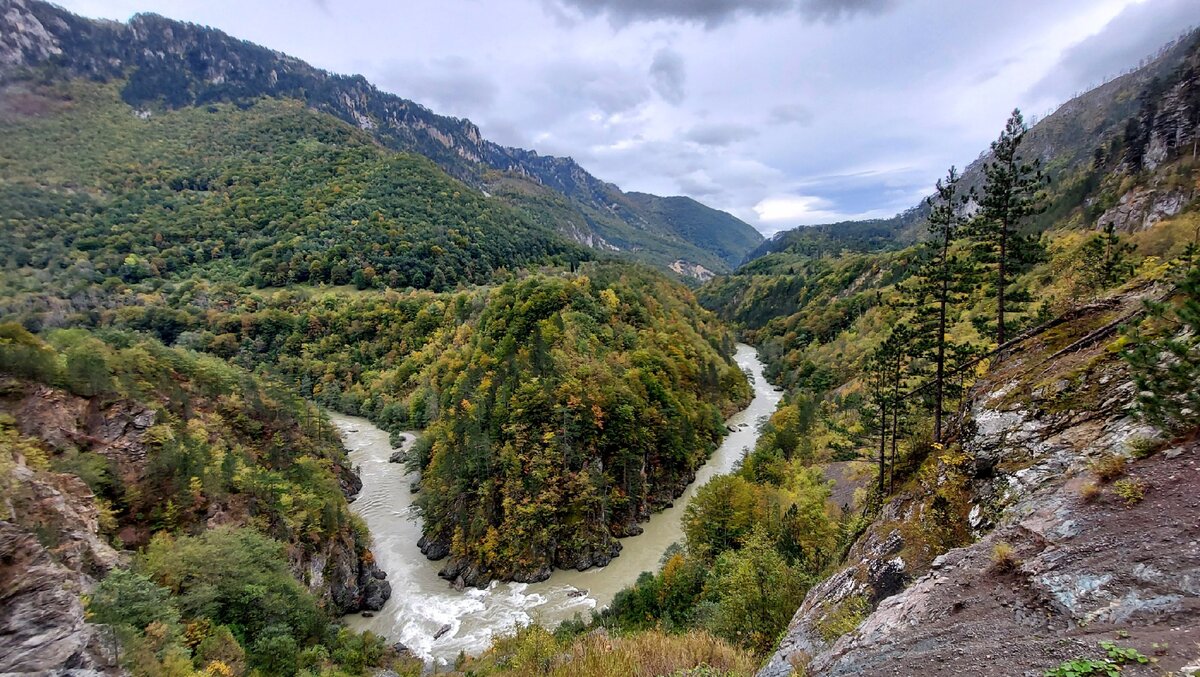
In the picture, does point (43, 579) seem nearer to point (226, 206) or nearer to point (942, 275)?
point (942, 275)

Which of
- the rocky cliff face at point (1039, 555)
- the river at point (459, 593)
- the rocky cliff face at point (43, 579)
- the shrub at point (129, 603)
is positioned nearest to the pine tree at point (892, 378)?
the rocky cliff face at point (1039, 555)

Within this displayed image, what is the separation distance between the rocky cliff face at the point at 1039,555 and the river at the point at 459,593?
A: 22702 millimetres

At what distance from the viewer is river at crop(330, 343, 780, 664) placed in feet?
108

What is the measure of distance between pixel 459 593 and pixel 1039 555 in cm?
3791

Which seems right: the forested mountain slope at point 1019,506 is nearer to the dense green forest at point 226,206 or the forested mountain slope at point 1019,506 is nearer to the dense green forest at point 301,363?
the dense green forest at point 301,363

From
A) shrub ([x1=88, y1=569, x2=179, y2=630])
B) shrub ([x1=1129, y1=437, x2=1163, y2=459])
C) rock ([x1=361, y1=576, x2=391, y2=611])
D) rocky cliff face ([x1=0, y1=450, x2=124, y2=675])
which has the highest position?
shrub ([x1=1129, y1=437, x2=1163, y2=459])

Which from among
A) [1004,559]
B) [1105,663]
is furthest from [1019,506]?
[1105,663]

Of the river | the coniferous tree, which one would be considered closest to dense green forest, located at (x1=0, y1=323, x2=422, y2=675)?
the river

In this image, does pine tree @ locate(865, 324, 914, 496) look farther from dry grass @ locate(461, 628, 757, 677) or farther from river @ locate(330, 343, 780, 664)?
river @ locate(330, 343, 780, 664)

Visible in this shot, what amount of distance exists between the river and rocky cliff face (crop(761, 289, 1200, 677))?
2270 centimetres

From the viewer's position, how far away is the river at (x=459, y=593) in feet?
108

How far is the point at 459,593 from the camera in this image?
3691 cm

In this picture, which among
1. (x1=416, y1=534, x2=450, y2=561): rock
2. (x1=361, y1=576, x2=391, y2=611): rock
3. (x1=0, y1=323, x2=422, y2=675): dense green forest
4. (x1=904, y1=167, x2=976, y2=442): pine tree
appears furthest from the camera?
(x1=416, y1=534, x2=450, y2=561): rock

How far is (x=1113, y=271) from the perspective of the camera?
74.7 feet
